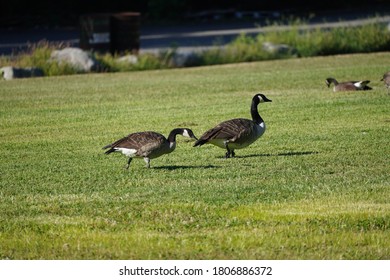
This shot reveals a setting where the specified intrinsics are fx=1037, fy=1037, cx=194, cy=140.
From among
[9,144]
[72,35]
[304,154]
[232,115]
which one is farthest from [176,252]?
[72,35]

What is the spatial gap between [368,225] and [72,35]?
33.5m

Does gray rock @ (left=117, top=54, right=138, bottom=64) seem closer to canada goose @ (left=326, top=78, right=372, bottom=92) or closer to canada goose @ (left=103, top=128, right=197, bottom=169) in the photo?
canada goose @ (left=326, top=78, right=372, bottom=92)

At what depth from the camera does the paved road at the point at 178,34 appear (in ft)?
125

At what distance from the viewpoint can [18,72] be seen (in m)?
28.4

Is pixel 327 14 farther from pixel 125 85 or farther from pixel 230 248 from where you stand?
pixel 230 248

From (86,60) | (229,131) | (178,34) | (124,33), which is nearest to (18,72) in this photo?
(86,60)

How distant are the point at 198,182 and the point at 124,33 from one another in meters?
21.1

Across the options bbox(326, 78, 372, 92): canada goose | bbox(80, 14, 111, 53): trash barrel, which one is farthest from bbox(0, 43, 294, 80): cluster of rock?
bbox(326, 78, 372, 92): canada goose

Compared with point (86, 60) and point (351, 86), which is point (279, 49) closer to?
point (86, 60)

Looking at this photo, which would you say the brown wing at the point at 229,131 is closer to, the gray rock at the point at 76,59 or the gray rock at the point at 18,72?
the gray rock at the point at 18,72

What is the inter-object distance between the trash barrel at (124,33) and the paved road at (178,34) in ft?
8.11

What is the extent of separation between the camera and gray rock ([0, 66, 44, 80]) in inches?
1111

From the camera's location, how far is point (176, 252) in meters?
9.55

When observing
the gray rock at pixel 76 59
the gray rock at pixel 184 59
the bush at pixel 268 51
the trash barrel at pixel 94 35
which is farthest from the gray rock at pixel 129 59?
the trash barrel at pixel 94 35
